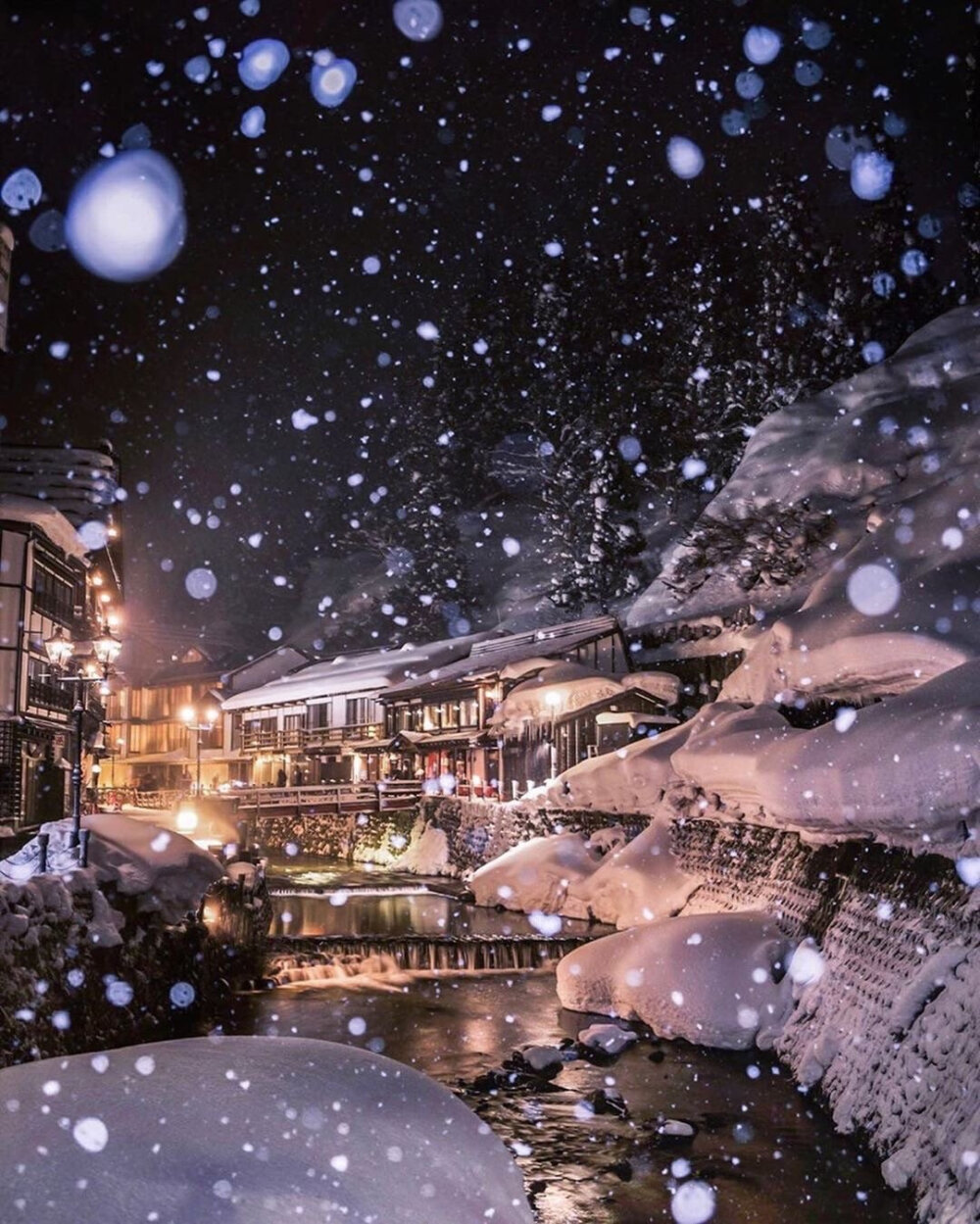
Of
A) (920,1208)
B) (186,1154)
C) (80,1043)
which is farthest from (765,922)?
(186,1154)

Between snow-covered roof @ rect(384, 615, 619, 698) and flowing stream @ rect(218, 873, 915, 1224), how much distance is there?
1401cm

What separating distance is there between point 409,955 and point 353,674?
95.1 ft

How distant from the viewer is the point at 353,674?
4734 cm

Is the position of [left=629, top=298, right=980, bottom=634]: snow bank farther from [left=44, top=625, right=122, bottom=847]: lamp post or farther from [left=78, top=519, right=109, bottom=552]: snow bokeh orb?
[left=78, top=519, right=109, bottom=552]: snow bokeh orb

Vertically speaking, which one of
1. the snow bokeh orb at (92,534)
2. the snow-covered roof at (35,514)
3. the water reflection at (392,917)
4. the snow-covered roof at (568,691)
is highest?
the snow bokeh orb at (92,534)

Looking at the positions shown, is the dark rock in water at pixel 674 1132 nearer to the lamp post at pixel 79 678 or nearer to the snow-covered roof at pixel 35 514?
the lamp post at pixel 79 678

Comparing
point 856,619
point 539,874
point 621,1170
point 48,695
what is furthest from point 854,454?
point 48,695

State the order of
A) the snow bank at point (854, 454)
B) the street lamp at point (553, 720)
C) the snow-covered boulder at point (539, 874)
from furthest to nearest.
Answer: the street lamp at point (553, 720), the snow bank at point (854, 454), the snow-covered boulder at point (539, 874)

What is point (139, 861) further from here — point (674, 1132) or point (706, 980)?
point (706, 980)

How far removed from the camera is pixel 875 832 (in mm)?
12422

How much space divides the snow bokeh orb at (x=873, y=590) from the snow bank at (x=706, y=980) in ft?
17.5

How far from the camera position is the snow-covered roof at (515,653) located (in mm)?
33912

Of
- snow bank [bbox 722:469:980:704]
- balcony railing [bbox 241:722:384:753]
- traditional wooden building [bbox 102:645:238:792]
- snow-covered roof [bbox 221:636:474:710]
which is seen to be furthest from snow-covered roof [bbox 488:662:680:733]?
traditional wooden building [bbox 102:645:238:792]

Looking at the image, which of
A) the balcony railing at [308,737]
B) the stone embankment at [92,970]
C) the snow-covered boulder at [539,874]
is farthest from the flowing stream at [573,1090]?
the balcony railing at [308,737]
